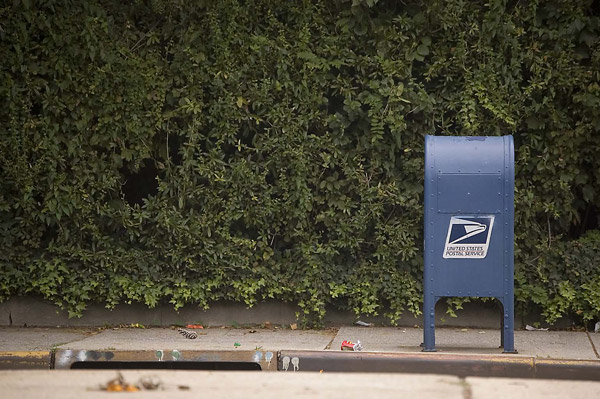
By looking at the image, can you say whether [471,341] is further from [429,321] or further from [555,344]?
[429,321]

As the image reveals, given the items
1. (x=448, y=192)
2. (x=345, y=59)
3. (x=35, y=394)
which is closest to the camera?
(x=35, y=394)

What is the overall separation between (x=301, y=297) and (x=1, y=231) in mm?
2888

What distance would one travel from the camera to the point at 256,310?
8.18 meters

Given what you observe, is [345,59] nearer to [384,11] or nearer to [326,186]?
[384,11]

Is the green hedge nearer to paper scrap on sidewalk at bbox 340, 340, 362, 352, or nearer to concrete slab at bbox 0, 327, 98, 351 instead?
concrete slab at bbox 0, 327, 98, 351

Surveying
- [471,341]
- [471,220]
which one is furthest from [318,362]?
[471,220]

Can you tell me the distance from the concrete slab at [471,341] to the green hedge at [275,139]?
0.25 meters

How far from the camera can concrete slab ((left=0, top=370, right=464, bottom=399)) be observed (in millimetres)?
4164

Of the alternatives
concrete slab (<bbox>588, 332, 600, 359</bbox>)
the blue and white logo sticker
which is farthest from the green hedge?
the blue and white logo sticker

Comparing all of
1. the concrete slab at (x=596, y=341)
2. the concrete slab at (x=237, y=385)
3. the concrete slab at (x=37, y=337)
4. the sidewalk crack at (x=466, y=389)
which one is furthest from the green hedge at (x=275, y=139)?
the sidewalk crack at (x=466, y=389)

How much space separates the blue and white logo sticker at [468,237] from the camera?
6625 mm

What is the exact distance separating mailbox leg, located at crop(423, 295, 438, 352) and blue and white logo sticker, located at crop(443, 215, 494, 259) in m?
0.37

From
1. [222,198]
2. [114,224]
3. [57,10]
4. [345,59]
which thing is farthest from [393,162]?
[57,10]

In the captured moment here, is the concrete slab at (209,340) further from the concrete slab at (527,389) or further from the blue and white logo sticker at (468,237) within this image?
the concrete slab at (527,389)
